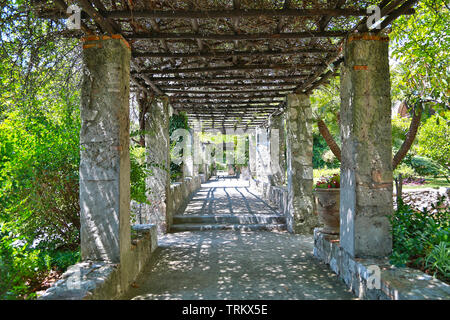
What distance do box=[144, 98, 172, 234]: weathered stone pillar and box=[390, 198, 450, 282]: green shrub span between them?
465 cm

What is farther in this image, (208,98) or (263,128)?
(263,128)

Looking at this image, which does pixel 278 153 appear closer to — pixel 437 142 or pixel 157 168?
pixel 437 142

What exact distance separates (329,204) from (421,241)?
178 cm

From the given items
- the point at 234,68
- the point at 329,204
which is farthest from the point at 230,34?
the point at 329,204

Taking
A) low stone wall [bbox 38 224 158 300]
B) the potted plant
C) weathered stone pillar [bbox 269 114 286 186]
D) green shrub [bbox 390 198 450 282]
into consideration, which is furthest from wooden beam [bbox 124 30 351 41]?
weathered stone pillar [bbox 269 114 286 186]

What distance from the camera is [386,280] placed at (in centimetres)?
272

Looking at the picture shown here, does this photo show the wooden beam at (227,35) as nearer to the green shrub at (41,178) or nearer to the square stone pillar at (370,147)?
the square stone pillar at (370,147)

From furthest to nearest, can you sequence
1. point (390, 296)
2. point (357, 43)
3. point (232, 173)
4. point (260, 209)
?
1. point (232, 173)
2. point (260, 209)
3. point (357, 43)
4. point (390, 296)

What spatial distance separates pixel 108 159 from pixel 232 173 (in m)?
23.9

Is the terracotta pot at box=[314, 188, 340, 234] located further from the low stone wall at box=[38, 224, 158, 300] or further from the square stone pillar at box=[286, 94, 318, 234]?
the low stone wall at box=[38, 224, 158, 300]

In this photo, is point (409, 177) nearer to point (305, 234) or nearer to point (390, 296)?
point (305, 234)

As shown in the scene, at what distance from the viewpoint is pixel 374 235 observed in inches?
136

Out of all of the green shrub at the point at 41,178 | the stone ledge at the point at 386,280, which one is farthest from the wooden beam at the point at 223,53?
the stone ledge at the point at 386,280
